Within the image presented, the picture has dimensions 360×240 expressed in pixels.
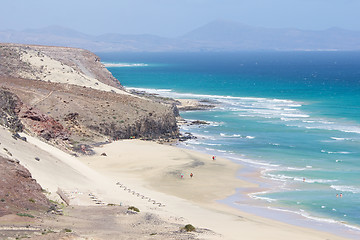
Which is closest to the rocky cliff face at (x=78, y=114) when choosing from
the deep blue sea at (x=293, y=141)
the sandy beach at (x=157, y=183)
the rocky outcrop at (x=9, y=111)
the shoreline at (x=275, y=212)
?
the rocky outcrop at (x=9, y=111)

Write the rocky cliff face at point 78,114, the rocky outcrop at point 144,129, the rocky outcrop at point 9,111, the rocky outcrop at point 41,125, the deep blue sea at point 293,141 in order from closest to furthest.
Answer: the deep blue sea at point 293,141, the rocky outcrop at point 9,111, the rocky outcrop at point 41,125, the rocky cliff face at point 78,114, the rocky outcrop at point 144,129

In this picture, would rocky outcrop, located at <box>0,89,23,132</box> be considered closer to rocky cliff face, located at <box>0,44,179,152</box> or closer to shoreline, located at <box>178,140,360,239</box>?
rocky cliff face, located at <box>0,44,179,152</box>

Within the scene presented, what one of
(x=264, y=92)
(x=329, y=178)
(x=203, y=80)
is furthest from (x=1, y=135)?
(x=203, y=80)

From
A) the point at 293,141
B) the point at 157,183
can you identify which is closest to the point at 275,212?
the point at 157,183

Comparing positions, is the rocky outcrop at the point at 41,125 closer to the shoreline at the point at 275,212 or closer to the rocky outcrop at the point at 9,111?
the rocky outcrop at the point at 9,111

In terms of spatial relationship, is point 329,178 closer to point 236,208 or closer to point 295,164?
point 295,164

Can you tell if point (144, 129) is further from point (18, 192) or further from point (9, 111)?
point (18, 192)

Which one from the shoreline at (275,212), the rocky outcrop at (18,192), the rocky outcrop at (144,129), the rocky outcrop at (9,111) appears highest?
the rocky outcrop at (9,111)
